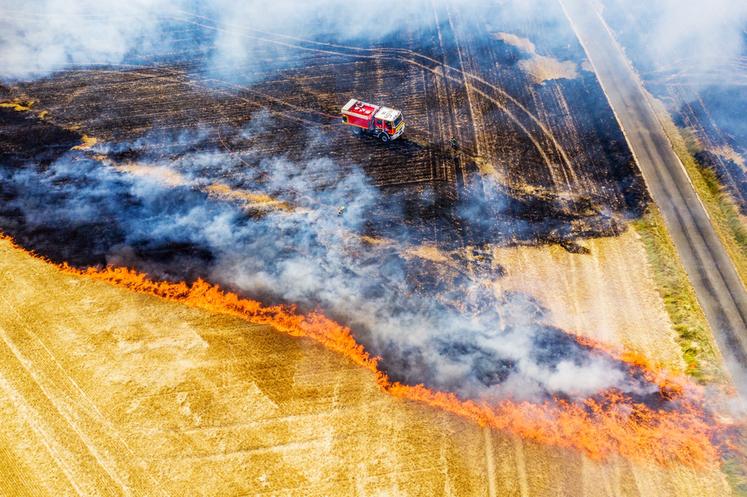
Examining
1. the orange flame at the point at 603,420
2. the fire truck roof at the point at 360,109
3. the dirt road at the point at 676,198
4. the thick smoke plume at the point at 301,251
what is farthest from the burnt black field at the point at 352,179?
the fire truck roof at the point at 360,109

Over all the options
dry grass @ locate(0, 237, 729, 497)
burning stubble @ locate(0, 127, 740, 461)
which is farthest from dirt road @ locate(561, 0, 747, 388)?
dry grass @ locate(0, 237, 729, 497)

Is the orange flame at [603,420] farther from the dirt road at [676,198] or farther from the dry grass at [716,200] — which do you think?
the dry grass at [716,200]

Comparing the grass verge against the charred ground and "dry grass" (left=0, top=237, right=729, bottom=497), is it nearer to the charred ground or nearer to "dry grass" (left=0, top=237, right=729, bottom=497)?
the charred ground

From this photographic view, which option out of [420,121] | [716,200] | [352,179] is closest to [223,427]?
[352,179]

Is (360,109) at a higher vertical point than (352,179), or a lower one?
higher

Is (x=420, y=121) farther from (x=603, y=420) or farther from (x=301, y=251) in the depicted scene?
(x=603, y=420)

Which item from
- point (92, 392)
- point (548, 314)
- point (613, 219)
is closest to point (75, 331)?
point (92, 392)

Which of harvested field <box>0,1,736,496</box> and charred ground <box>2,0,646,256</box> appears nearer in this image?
harvested field <box>0,1,736,496</box>
